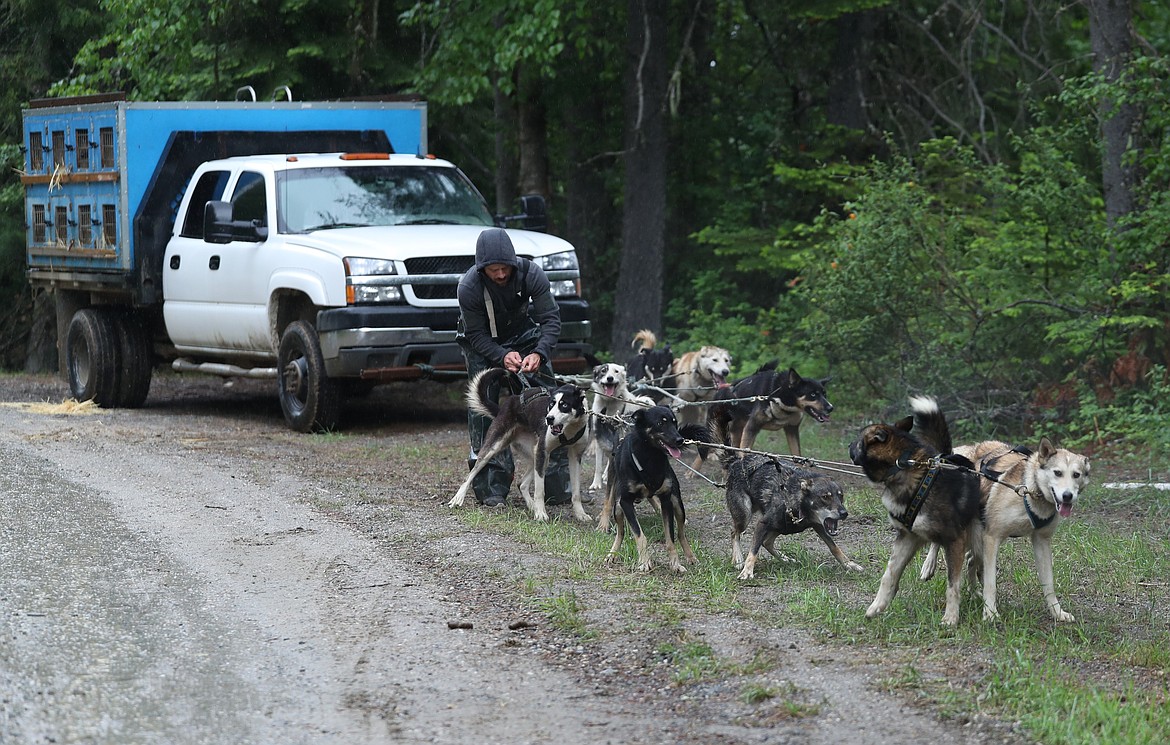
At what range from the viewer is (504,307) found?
390 inches

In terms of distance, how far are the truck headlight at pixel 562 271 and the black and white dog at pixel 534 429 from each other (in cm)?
331

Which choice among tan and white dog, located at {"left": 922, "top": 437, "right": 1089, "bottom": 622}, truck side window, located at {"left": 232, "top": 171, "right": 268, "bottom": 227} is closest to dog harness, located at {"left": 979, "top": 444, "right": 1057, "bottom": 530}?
tan and white dog, located at {"left": 922, "top": 437, "right": 1089, "bottom": 622}

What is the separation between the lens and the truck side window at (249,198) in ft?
45.1

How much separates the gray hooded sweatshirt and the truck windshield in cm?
393

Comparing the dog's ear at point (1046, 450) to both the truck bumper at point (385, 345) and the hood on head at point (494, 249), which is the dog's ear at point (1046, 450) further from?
the truck bumper at point (385, 345)

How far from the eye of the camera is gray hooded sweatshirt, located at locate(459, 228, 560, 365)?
9719 millimetres

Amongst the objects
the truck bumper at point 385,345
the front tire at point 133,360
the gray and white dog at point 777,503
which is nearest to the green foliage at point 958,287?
the truck bumper at point 385,345

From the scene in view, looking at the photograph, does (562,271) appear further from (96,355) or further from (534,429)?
(96,355)

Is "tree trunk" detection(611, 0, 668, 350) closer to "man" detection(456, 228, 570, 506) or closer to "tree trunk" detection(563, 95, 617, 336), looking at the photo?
"tree trunk" detection(563, 95, 617, 336)

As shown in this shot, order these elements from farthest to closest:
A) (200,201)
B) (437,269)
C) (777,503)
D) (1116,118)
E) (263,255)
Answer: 1. (200,201)
2. (263,255)
3. (1116,118)
4. (437,269)
5. (777,503)

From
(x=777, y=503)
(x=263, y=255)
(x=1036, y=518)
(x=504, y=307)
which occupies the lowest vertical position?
(x=777, y=503)

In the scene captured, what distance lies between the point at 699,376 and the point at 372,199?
13.1ft

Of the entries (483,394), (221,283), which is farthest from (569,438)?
(221,283)

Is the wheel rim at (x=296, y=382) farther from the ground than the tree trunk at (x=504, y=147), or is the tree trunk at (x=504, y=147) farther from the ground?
the tree trunk at (x=504, y=147)
